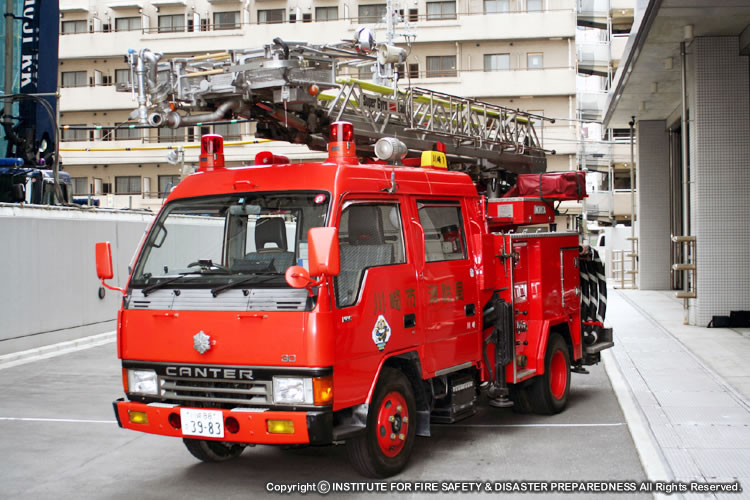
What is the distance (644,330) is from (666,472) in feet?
31.6

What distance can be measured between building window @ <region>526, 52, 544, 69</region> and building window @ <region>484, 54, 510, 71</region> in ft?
3.61

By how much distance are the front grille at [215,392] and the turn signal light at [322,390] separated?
1.16 feet

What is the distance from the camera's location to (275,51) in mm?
7539

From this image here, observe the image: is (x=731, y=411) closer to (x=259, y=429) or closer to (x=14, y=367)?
(x=259, y=429)

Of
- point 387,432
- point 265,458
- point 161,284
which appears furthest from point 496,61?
point 161,284

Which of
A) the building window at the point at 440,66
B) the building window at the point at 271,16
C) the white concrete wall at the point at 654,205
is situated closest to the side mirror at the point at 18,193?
the white concrete wall at the point at 654,205

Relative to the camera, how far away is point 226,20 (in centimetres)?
4744

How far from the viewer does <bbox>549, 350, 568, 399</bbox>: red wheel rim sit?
8984 mm

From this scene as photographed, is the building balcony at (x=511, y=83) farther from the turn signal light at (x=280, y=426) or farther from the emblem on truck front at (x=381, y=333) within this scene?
the turn signal light at (x=280, y=426)

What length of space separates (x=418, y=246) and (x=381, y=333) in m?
0.98

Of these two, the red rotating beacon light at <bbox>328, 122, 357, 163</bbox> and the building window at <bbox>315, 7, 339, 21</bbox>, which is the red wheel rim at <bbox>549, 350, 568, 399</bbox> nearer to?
the red rotating beacon light at <bbox>328, 122, 357, 163</bbox>

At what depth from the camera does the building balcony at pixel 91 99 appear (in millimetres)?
47875

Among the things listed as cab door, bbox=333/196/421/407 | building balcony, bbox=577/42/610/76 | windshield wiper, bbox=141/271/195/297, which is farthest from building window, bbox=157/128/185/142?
cab door, bbox=333/196/421/407

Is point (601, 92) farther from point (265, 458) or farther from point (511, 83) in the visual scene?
point (265, 458)
